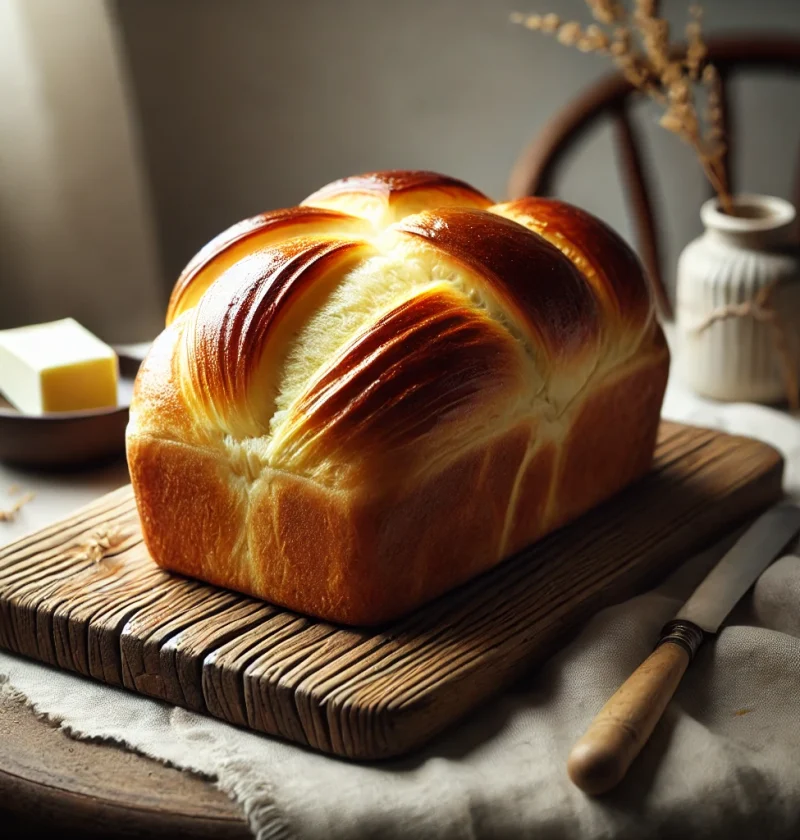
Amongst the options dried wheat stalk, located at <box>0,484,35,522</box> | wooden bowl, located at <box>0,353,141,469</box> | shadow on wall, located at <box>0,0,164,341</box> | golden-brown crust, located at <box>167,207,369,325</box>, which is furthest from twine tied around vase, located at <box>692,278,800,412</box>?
shadow on wall, located at <box>0,0,164,341</box>

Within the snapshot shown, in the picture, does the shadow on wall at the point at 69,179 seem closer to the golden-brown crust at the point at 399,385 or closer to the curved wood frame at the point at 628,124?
the curved wood frame at the point at 628,124

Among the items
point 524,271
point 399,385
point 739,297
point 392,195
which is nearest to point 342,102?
point 739,297

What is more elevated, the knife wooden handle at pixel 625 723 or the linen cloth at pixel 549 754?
the knife wooden handle at pixel 625 723

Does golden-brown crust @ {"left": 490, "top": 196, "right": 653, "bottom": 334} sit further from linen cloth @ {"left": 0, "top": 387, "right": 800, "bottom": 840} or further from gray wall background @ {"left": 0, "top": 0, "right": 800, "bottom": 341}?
gray wall background @ {"left": 0, "top": 0, "right": 800, "bottom": 341}

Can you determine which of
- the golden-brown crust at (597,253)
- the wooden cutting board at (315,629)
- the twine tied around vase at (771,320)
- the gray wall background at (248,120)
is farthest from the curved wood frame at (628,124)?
the wooden cutting board at (315,629)

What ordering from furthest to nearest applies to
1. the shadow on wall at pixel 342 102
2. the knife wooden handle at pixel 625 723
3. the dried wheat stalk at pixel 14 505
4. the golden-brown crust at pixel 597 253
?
the shadow on wall at pixel 342 102 → the dried wheat stalk at pixel 14 505 → the golden-brown crust at pixel 597 253 → the knife wooden handle at pixel 625 723

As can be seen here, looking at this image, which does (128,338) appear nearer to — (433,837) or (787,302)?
(787,302)

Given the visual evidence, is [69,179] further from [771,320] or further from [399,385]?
[399,385]
